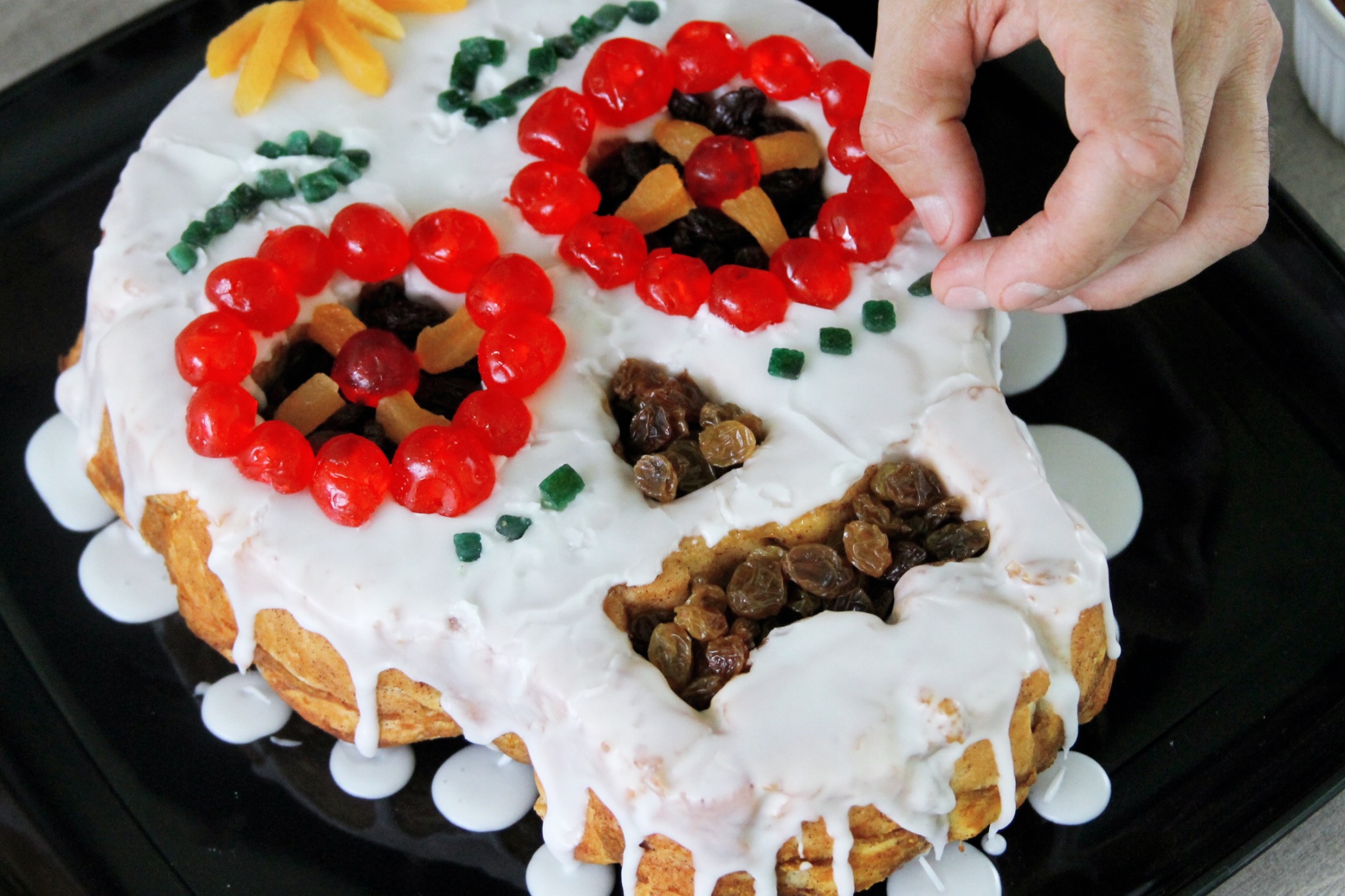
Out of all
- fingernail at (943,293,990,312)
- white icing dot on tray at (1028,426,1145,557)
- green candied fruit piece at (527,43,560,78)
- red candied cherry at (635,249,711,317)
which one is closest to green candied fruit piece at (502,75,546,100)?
green candied fruit piece at (527,43,560,78)

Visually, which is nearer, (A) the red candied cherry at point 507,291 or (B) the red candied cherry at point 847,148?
(A) the red candied cherry at point 507,291

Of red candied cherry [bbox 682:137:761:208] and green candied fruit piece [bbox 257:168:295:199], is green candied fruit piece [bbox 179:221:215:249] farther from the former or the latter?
red candied cherry [bbox 682:137:761:208]

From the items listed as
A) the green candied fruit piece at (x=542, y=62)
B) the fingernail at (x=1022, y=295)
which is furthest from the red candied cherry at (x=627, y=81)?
the fingernail at (x=1022, y=295)

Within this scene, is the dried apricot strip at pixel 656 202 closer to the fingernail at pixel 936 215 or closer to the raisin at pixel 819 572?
the fingernail at pixel 936 215

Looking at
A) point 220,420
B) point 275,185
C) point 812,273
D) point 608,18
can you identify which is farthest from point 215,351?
point 608,18

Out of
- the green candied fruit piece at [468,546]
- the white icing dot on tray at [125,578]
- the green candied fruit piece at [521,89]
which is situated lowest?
the white icing dot on tray at [125,578]

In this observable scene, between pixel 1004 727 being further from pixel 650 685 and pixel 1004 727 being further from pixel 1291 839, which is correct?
pixel 1291 839
